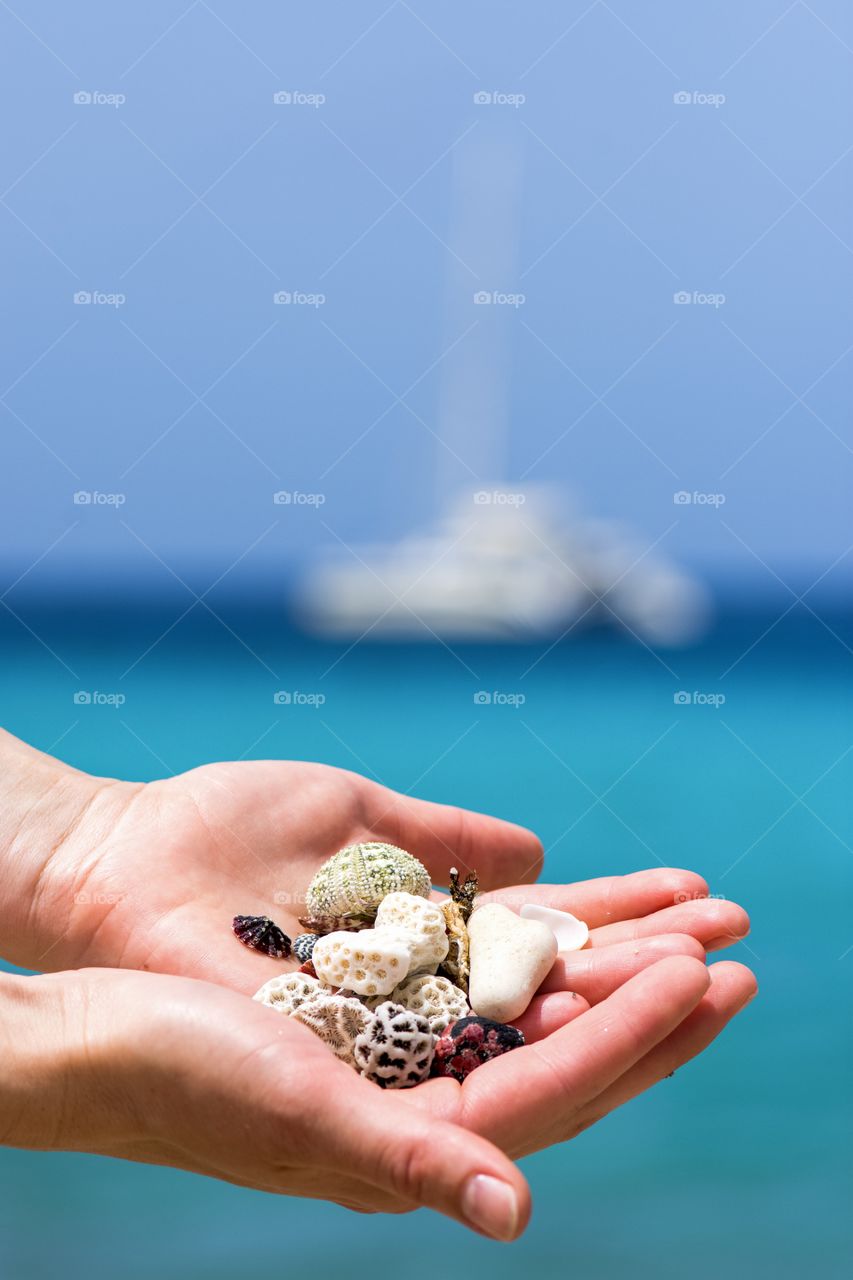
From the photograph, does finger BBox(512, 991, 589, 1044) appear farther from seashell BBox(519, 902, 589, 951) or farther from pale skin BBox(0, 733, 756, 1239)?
seashell BBox(519, 902, 589, 951)

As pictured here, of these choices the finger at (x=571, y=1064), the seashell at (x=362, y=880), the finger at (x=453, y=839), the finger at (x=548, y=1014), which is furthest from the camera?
the finger at (x=453, y=839)

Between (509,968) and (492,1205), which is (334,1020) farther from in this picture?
(492,1205)

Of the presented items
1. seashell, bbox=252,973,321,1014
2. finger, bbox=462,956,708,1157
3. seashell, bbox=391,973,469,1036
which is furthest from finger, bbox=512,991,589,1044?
seashell, bbox=252,973,321,1014

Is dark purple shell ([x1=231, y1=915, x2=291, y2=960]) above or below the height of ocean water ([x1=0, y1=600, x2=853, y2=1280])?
above

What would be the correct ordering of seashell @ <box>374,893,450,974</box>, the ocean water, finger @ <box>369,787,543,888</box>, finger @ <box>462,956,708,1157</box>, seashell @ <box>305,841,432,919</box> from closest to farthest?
finger @ <box>462,956,708,1157</box> → seashell @ <box>374,893,450,974</box> → seashell @ <box>305,841,432,919</box> → finger @ <box>369,787,543,888</box> → the ocean water

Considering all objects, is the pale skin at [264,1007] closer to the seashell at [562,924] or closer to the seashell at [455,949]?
the seashell at [562,924]

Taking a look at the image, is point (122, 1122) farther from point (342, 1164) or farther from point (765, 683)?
point (765, 683)

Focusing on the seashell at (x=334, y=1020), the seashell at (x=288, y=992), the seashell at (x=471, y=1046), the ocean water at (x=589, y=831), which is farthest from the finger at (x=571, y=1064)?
the ocean water at (x=589, y=831)

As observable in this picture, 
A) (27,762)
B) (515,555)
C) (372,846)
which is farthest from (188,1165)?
(515,555)
